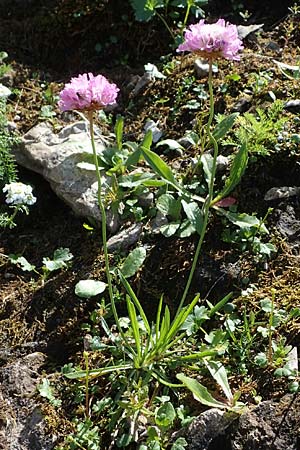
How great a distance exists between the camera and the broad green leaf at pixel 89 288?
2596mm

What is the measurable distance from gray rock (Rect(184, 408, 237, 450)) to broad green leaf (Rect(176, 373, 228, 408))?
0.09 feet

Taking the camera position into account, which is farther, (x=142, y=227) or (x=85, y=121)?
(x=85, y=121)

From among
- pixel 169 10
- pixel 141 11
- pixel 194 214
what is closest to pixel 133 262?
pixel 194 214

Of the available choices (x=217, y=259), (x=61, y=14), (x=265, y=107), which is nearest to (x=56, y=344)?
(x=217, y=259)

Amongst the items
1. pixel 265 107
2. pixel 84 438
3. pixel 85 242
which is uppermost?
pixel 265 107

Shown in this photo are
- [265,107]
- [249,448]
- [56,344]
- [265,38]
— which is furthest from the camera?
[265,38]

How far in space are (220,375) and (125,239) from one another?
69cm

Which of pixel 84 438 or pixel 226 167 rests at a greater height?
pixel 226 167

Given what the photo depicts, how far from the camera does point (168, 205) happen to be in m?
2.77

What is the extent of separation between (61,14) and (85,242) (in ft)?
4.30

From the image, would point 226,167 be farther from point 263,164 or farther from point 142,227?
point 142,227

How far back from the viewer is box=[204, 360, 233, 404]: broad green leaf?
91.8 inches

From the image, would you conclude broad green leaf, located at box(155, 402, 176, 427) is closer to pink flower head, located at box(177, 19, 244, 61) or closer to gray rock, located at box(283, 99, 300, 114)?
pink flower head, located at box(177, 19, 244, 61)

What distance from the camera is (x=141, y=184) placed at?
2.89 meters
